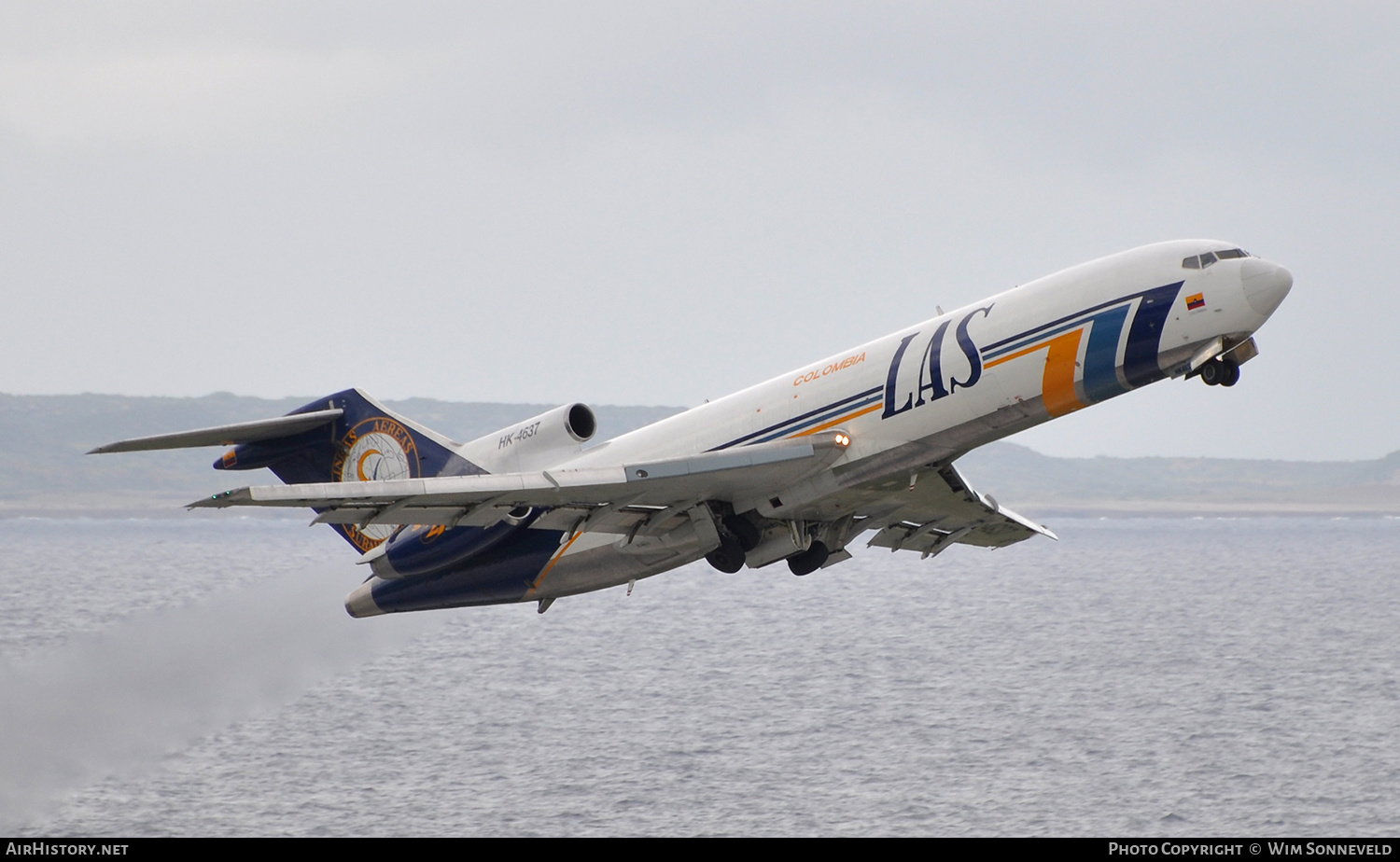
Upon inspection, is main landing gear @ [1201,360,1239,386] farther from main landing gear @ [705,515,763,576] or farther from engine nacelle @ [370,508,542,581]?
engine nacelle @ [370,508,542,581]

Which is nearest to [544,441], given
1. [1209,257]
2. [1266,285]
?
[1209,257]

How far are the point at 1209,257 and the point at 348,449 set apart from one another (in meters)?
18.4

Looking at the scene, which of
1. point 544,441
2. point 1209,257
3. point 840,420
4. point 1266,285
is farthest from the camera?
point 544,441

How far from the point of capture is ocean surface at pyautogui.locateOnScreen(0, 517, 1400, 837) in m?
48.0

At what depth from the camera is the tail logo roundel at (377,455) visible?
97.6 feet

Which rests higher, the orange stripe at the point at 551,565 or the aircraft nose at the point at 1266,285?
the aircraft nose at the point at 1266,285

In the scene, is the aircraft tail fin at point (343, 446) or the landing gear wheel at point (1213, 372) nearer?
the landing gear wheel at point (1213, 372)

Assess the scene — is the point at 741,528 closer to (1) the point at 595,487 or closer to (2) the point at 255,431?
(1) the point at 595,487

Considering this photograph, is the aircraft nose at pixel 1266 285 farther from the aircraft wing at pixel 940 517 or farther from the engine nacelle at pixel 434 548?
the engine nacelle at pixel 434 548

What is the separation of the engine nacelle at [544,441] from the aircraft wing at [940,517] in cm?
609

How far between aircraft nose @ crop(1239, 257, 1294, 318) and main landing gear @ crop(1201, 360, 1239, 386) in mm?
990

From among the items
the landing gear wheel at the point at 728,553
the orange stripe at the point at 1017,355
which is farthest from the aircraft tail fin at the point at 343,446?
the orange stripe at the point at 1017,355

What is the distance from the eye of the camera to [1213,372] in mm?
22125

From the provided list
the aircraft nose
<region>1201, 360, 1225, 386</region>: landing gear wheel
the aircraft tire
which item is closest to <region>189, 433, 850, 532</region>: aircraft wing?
the aircraft tire
